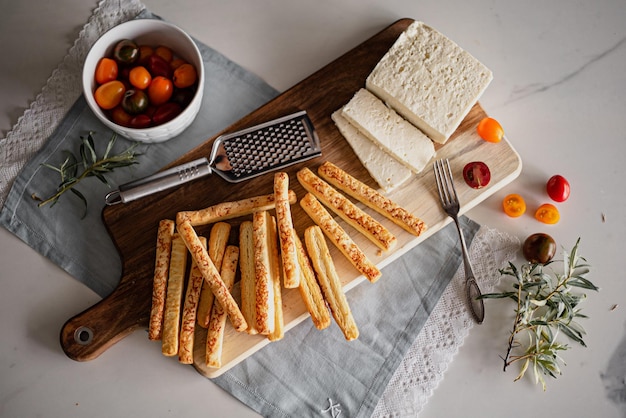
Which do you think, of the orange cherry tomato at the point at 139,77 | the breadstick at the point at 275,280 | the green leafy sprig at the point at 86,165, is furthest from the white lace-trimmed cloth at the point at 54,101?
the breadstick at the point at 275,280

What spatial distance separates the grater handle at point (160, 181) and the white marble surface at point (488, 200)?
55cm

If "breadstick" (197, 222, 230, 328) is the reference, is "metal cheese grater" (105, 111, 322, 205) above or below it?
above

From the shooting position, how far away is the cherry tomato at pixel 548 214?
2990 mm

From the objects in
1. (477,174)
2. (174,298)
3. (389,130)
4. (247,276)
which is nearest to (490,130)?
(477,174)

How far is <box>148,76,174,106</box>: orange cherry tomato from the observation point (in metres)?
2.73

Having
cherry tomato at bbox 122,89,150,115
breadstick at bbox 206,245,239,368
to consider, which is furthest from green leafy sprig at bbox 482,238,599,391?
cherry tomato at bbox 122,89,150,115

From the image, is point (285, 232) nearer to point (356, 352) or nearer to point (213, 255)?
point (213, 255)

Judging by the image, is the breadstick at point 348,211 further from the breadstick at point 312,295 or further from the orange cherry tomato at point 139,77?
the orange cherry tomato at point 139,77

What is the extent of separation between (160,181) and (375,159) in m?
1.09

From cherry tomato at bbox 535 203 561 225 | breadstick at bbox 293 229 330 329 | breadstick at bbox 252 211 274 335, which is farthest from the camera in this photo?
cherry tomato at bbox 535 203 561 225

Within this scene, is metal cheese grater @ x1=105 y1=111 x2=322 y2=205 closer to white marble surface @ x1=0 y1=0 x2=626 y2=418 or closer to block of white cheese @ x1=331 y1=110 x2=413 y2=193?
block of white cheese @ x1=331 y1=110 x2=413 y2=193

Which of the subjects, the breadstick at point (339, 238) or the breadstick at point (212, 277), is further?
the breadstick at point (339, 238)

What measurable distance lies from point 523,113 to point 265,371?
2.06 meters

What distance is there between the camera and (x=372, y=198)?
2711mm
